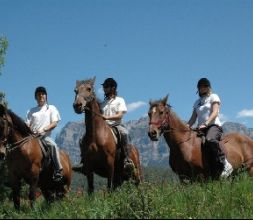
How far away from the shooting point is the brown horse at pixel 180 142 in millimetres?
14258

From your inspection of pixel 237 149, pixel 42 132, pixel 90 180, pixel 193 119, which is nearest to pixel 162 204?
pixel 90 180

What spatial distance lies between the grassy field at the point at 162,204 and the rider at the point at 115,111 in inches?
137

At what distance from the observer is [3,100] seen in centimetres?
3906

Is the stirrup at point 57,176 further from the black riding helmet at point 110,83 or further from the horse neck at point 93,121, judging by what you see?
the black riding helmet at point 110,83

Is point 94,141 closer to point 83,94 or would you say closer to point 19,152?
point 83,94

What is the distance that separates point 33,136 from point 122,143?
2756 mm

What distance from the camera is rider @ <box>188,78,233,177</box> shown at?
1442 centimetres

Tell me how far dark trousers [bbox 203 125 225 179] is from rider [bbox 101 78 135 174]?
2.31 meters

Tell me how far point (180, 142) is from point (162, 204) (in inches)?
189

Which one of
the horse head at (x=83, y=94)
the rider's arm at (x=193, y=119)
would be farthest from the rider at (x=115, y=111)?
the rider's arm at (x=193, y=119)

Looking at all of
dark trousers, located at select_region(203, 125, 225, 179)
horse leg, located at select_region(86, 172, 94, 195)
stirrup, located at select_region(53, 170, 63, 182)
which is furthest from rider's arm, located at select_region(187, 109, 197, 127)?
stirrup, located at select_region(53, 170, 63, 182)

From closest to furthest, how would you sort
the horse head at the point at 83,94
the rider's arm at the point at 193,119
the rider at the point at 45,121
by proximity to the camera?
the horse head at the point at 83,94 < the rider at the point at 45,121 < the rider's arm at the point at 193,119

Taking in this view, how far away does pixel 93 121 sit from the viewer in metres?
14.4

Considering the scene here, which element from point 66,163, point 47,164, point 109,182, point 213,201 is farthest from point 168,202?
Answer: point 66,163
